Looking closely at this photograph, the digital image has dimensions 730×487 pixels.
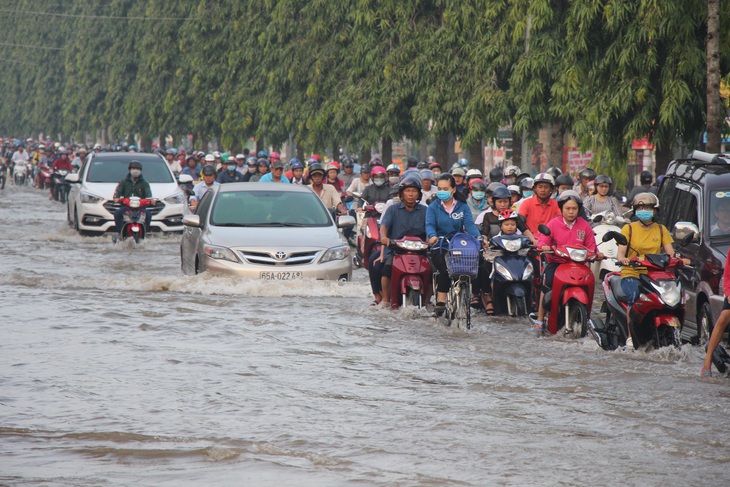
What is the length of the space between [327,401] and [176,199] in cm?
1908

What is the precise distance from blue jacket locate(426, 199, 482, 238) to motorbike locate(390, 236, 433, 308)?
229 millimetres

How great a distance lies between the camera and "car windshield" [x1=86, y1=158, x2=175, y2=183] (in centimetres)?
2948

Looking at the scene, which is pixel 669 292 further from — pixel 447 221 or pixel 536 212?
pixel 536 212

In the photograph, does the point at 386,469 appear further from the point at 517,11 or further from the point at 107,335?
the point at 517,11

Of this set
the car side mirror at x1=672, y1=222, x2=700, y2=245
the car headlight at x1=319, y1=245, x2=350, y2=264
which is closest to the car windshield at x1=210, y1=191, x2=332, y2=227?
the car headlight at x1=319, y1=245, x2=350, y2=264

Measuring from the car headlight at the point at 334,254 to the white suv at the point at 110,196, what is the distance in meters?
10.9

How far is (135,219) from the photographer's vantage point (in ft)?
84.8

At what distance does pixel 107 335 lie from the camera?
1362cm

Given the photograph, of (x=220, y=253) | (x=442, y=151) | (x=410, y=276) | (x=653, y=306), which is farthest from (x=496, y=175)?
(x=442, y=151)

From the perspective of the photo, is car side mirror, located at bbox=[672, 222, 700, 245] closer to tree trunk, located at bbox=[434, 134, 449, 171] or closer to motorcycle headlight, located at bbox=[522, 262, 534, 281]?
motorcycle headlight, located at bbox=[522, 262, 534, 281]

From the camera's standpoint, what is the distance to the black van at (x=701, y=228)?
1286 centimetres

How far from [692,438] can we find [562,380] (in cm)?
234

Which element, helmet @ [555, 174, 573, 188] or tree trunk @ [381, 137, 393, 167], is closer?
helmet @ [555, 174, 573, 188]

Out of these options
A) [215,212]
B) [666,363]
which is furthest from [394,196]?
[666,363]
